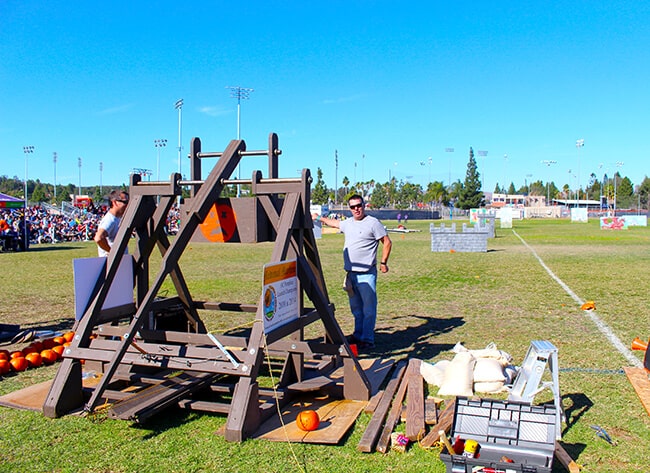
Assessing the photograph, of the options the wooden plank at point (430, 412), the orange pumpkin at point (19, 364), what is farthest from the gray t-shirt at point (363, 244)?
the orange pumpkin at point (19, 364)

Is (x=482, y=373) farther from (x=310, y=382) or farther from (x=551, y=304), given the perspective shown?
(x=551, y=304)

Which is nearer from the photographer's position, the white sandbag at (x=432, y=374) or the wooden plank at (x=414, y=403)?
the wooden plank at (x=414, y=403)

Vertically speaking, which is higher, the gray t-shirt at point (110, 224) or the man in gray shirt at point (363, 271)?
the gray t-shirt at point (110, 224)

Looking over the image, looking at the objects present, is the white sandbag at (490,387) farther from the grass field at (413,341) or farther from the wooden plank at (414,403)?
the wooden plank at (414,403)

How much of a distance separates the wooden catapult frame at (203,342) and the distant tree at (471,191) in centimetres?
12419

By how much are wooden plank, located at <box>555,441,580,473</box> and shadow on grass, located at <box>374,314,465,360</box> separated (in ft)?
10.0

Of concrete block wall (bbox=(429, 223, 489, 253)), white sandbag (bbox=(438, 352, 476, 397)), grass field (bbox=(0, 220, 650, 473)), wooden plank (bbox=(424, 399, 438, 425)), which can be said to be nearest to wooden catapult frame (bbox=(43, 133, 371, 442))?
grass field (bbox=(0, 220, 650, 473))

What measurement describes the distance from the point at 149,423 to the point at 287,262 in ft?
5.97

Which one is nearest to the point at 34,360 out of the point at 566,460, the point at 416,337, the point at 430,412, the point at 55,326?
the point at 55,326

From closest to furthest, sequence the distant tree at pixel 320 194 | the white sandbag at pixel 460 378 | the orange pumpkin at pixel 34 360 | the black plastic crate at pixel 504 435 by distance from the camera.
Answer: the black plastic crate at pixel 504 435
the white sandbag at pixel 460 378
the orange pumpkin at pixel 34 360
the distant tree at pixel 320 194

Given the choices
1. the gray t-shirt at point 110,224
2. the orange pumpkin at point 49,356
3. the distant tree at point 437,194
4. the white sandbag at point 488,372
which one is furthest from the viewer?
the distant tree at point 437,194

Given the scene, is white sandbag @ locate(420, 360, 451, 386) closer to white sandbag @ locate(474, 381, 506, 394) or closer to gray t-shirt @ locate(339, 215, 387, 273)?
white sandbag @ locate(474, 381, 506, 394)

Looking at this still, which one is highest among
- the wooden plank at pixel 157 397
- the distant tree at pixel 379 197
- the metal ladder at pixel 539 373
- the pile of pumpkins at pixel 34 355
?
the distant tree at pixel 379 197

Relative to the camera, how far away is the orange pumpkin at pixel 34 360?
6.81 meters
